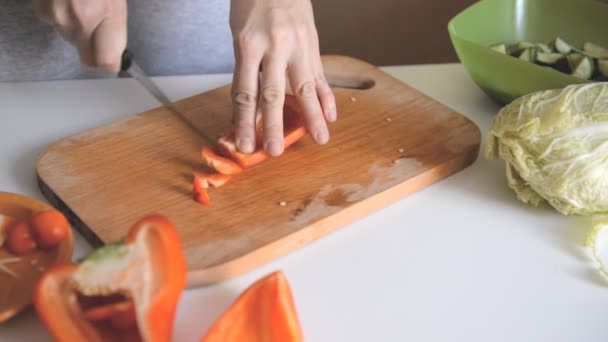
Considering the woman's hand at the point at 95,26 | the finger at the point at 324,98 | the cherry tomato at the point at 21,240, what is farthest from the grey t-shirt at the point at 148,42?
the cherry tomato at the point at 21,240

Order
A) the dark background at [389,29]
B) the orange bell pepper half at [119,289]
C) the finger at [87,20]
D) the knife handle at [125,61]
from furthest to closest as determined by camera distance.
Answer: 1. the dark background at [389,29]
2. the knife handle at [125,61]
3. the finger at [87,20]
4. the orange bell pepper half at [119,289]

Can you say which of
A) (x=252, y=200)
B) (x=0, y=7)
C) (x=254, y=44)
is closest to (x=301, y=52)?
(x=254, y=44)

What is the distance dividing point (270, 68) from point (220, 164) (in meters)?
0.21

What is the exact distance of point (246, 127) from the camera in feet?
4.40

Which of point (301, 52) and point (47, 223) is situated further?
point (301, 52)

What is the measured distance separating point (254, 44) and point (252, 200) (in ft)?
0.98

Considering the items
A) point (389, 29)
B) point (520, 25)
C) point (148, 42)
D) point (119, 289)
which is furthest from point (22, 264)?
point (389, 29)

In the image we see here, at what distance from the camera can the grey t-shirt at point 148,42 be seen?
164 cm

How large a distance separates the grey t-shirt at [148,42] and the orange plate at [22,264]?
Answer: 0.60m

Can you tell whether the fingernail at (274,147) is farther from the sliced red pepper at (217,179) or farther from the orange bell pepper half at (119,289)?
the orange bell pepper half at (119,289)

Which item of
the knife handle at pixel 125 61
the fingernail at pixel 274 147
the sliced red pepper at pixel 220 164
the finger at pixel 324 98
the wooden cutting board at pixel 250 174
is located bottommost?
the wooden cutting board at pixel 250 174

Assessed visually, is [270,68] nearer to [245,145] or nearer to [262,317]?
[245,145]

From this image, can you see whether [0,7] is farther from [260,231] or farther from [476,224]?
[476,224]

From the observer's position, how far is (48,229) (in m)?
1.08
